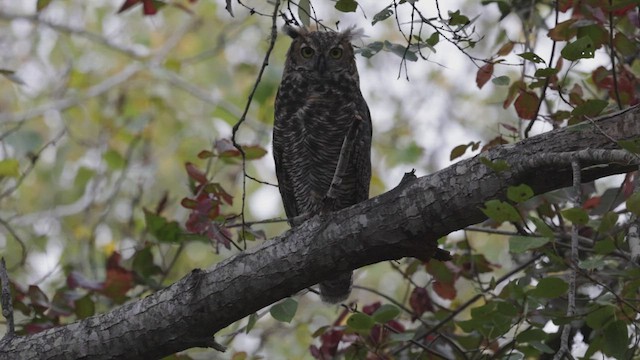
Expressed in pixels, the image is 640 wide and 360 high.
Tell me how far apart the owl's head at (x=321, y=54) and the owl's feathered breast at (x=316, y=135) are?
0.05 m

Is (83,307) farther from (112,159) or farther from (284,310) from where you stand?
(112,159)

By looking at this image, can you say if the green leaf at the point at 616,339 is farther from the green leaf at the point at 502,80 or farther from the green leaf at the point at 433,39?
the green leaf at the point at 433,39

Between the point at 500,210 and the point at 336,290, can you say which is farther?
the point at 336,290

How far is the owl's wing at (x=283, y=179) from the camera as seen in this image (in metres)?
4.02

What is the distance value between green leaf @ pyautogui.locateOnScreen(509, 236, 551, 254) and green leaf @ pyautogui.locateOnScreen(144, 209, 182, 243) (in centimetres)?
182

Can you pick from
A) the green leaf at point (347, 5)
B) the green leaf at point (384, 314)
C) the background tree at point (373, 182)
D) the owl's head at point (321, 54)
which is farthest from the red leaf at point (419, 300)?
the green leaf at point (347, 5)

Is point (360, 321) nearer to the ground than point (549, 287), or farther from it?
farther from it

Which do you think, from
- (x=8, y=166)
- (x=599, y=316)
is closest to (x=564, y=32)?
(x=599, y=316)

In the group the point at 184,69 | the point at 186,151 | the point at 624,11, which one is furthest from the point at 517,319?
the point at 184,69

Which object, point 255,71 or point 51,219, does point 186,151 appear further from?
point 51,219

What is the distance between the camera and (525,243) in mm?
1899

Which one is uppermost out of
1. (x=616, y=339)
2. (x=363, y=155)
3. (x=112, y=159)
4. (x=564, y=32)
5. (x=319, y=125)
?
(x=112, y=159)

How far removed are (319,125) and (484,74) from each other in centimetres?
109

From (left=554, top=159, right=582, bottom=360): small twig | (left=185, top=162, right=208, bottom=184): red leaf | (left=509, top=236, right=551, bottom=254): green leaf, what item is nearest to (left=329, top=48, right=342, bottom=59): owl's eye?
(left=185, top=162, right=208, bottom=184): red leaf
